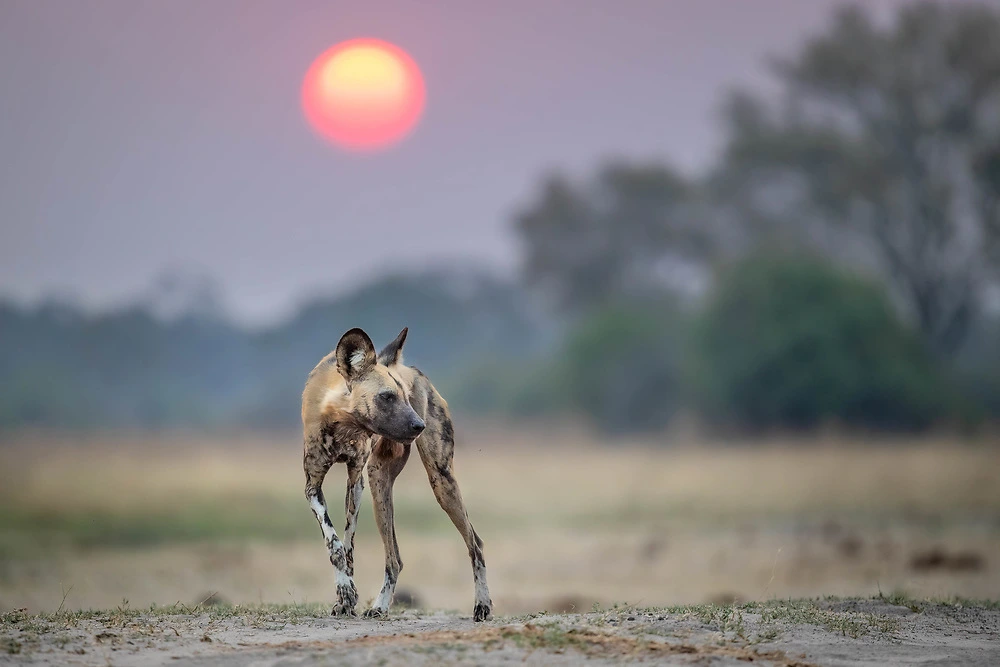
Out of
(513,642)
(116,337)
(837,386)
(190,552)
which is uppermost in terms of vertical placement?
(116,337)

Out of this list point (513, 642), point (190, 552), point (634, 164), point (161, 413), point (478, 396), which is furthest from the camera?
point (634, 164)

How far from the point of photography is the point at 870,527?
62.4 ft

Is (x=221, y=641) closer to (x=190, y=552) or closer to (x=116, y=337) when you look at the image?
(x=190, y=552)

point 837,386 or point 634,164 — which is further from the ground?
point 634,164

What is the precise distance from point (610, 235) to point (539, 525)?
29.0 metres

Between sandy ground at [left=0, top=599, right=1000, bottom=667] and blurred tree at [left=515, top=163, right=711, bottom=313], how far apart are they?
37.9m

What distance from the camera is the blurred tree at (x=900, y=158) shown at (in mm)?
40500

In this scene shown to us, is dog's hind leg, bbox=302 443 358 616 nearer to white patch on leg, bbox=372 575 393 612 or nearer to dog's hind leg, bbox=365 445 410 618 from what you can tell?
white patch on leg, bbox=372 575 393 612

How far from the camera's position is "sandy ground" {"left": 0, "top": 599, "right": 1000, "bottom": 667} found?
6.13 meters

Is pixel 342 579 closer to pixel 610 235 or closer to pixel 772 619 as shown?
pixel 772 619

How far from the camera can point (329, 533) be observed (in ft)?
26.3

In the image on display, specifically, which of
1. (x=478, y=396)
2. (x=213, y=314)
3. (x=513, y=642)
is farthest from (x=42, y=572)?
(x=213, y=314)

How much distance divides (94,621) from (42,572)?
8079mm

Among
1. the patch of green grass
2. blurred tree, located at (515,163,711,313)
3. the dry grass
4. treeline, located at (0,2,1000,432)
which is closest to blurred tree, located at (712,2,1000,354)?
treeline, located at (0,2,1000,432)
